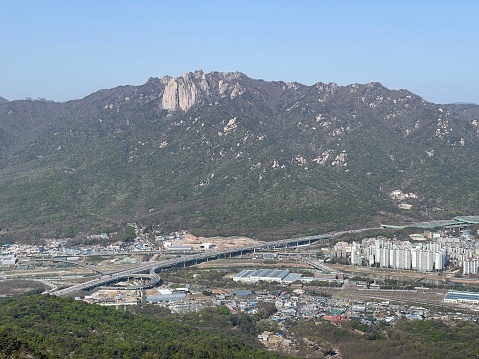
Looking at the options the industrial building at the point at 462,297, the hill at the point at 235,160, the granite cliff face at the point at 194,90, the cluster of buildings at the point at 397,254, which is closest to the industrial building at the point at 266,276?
the cluster of buildings at the point at 397,254

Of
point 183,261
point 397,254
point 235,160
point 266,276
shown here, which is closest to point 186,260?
point 183,261

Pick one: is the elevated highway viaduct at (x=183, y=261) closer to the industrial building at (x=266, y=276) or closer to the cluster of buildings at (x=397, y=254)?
the industrial building at (x=266, y=276)

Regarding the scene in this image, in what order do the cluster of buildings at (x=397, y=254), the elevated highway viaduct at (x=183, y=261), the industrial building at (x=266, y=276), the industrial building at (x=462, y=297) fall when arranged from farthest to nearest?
the cluster of buildings at (x=397, y=254)
the industrial building at (x=266, y=276)
the elevated highway viaduct at (x=183, y=261)
the industrial building at (x=462, y=297)

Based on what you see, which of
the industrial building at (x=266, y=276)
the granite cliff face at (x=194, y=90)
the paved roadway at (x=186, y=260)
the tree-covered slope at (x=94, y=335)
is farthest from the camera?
the granite cliff face at (x=194, y=90)

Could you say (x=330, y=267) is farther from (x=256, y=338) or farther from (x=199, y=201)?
(x=199, y=201)

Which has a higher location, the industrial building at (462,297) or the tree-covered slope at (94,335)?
the tree-covered slope at (94,335)

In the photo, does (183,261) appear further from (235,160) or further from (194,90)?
(194,90)

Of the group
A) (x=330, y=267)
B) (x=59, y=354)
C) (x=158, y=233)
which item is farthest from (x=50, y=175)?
(x=59, y=354)

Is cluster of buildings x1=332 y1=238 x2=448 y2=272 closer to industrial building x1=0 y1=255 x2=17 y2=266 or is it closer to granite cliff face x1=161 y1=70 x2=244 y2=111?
industrial building x1=0 y1=255 x2=17 y2=266
